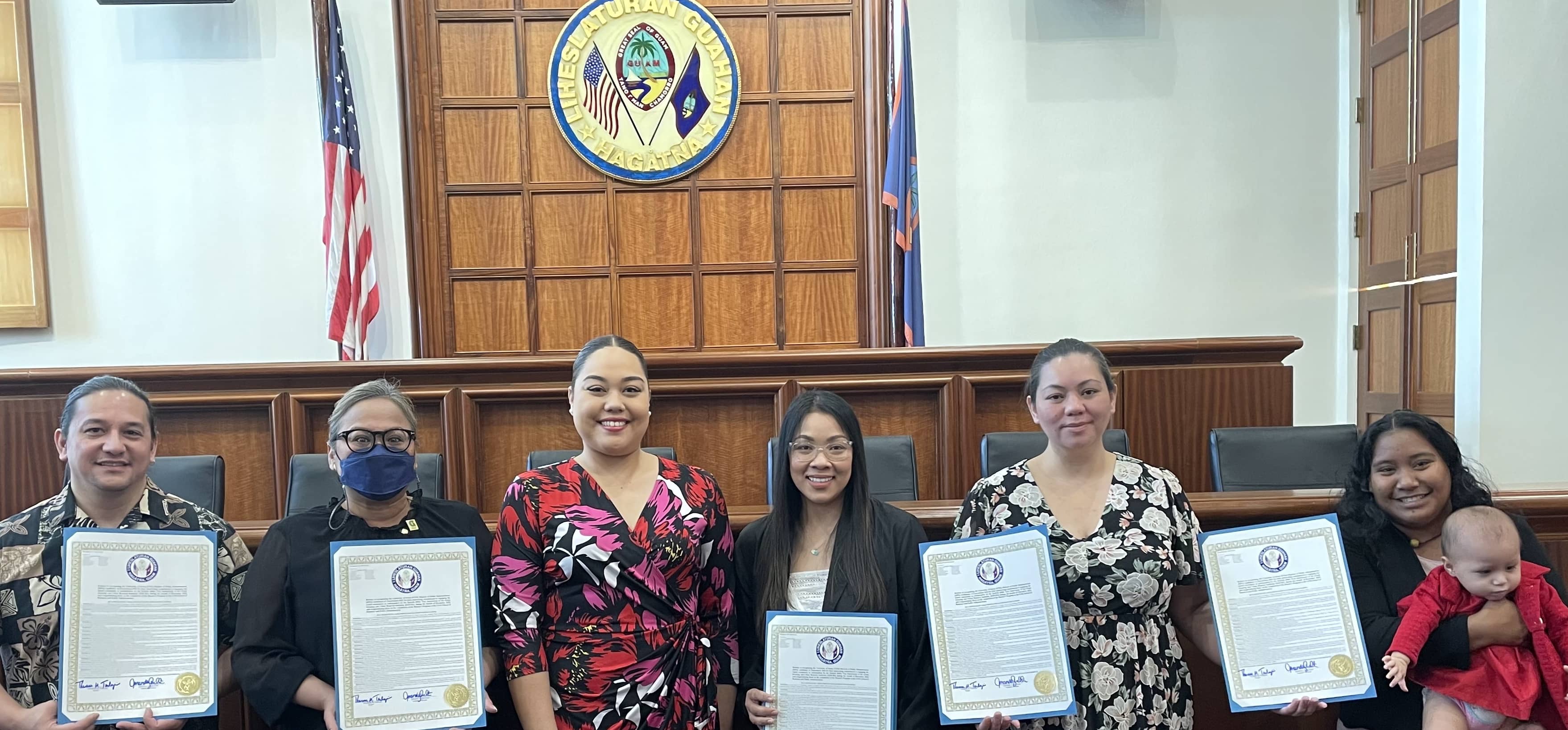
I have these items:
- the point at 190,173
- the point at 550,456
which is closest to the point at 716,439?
the point at 550,456

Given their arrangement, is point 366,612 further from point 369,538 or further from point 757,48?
point 757,48

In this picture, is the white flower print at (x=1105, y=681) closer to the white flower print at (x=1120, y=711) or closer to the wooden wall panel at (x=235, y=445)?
the white flower print at (x=1120, y=711)

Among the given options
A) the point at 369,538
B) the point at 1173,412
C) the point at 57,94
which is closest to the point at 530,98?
the point at 57,94

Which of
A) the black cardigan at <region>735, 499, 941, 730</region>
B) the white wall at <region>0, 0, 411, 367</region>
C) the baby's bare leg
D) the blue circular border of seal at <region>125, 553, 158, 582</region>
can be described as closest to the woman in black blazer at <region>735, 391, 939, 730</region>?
the black cardigan at <region>735, 499, 941, 730</region>

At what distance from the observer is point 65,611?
64.8 inches

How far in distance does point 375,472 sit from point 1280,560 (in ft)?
5.64

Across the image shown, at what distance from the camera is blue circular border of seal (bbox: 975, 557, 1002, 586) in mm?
1738

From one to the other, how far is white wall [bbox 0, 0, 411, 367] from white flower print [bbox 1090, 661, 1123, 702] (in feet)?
16.1

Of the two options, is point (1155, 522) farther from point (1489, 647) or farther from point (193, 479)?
point (193, 479)

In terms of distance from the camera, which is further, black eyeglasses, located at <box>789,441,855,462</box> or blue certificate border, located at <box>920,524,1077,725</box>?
black eyeglasses, located at <box>789,441,855,462</box>

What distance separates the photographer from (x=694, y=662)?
1.77 meters

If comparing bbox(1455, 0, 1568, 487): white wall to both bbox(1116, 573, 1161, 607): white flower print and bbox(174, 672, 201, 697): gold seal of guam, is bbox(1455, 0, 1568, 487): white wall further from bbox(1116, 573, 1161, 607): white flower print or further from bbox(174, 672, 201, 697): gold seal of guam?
bbox(174, 672, 201, 697): gold seal of guam

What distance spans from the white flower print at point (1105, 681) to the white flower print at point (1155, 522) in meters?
0.26

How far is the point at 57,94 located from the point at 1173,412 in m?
6.08
